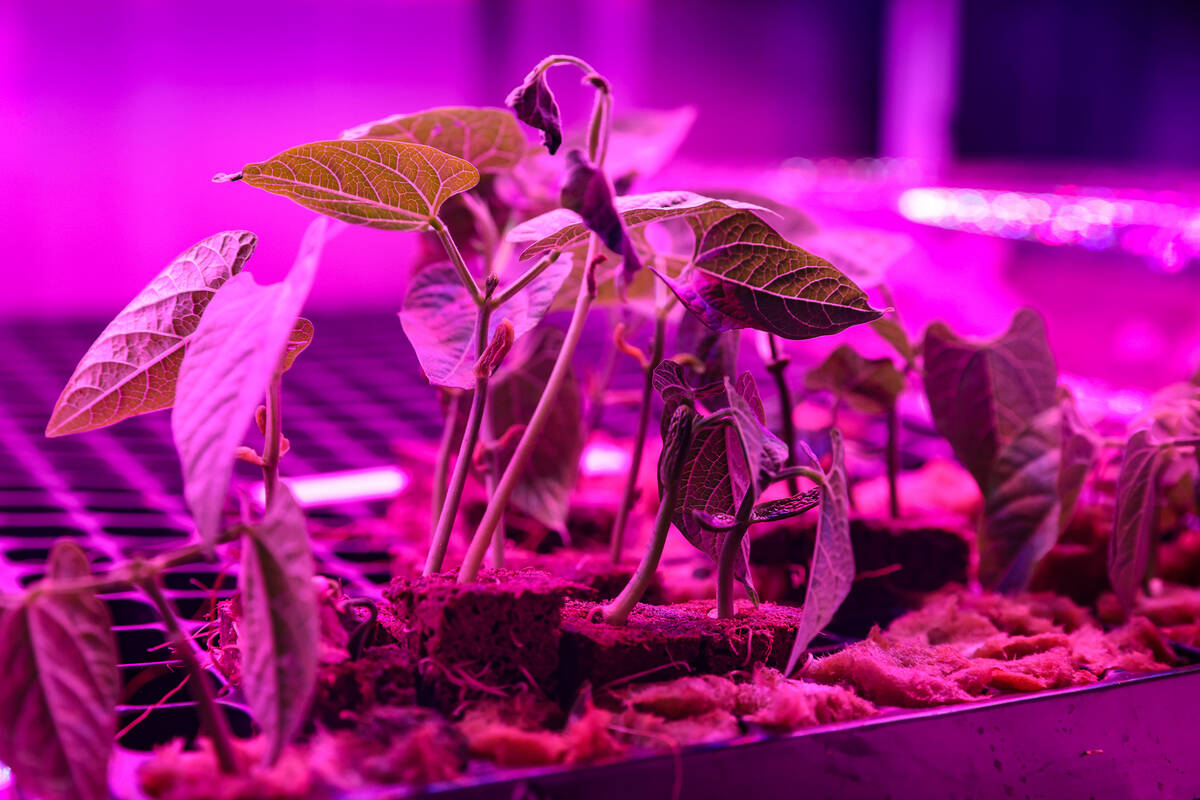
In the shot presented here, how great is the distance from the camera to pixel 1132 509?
597 mm

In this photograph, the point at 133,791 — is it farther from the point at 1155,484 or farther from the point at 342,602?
the point at 1155,484

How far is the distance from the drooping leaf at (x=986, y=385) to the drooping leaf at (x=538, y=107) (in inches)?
13.4

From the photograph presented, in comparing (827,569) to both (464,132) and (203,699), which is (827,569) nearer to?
(203,699)

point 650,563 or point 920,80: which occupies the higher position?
point 920,80

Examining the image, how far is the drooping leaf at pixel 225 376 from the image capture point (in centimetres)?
34

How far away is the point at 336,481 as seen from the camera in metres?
1.06

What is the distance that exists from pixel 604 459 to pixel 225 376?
77 centimetres

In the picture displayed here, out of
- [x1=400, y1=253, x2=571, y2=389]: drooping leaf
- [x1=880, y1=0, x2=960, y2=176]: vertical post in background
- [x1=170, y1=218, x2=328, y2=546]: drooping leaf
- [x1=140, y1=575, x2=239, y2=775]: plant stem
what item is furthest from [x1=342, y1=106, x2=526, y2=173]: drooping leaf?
[x1=880, y1=0, x2=960, y2=176]: vertical post in background

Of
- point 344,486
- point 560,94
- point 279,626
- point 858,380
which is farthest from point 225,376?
point 560,94

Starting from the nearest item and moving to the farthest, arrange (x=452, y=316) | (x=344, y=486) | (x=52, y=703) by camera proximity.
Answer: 1. (x=52, y=703)
2. (x=452, y=316)
3. (x=344, y=486)

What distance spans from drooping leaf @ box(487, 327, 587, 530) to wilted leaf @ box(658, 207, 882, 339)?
232 mm

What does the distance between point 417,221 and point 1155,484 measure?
48cm

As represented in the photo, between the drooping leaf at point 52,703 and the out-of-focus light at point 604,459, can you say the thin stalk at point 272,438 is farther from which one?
the out-of-focus light at point 604,459

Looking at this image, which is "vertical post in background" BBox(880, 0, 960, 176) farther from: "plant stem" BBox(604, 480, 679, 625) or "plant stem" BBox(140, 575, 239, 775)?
"plant stem" BBox(140, 575, 239, 775)
